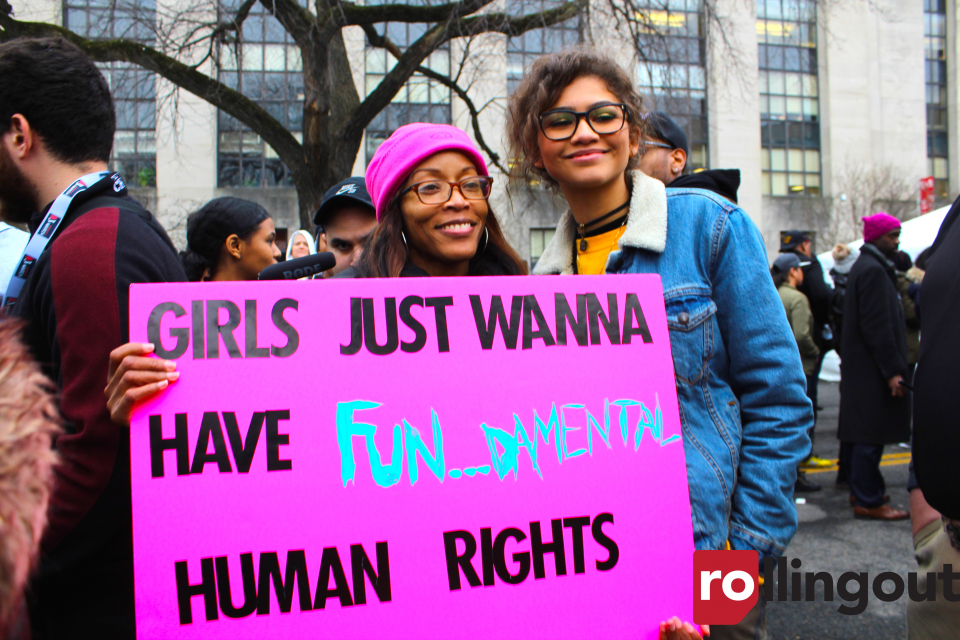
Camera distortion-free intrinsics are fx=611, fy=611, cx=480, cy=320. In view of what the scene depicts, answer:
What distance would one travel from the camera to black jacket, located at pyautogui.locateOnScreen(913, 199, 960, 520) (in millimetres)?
1407

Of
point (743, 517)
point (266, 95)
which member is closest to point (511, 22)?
point (743, 517)

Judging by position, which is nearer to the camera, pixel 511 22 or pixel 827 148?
pixel 511 22

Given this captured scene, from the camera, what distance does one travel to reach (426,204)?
1580 millimetres

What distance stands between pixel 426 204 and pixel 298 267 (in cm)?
37

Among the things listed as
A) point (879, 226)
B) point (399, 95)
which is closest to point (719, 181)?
point (879, 226)

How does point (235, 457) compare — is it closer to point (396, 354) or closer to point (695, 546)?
point (396, 354)

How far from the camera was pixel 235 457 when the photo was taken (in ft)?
3.86

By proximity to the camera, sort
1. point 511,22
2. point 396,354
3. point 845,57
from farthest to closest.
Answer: point 845,57 → point 511,22 → point 396,354

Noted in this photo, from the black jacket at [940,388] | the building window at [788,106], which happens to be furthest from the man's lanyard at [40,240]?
the building window at [788,106]

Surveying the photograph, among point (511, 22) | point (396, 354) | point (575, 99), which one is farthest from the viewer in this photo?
point (511, 22)

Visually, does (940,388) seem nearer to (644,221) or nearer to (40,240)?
(644,221)

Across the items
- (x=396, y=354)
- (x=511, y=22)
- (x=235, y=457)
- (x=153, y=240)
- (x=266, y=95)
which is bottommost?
(x=235, y=457)

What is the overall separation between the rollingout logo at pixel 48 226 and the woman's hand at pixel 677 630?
1.60 m

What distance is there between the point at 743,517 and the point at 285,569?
951mm
